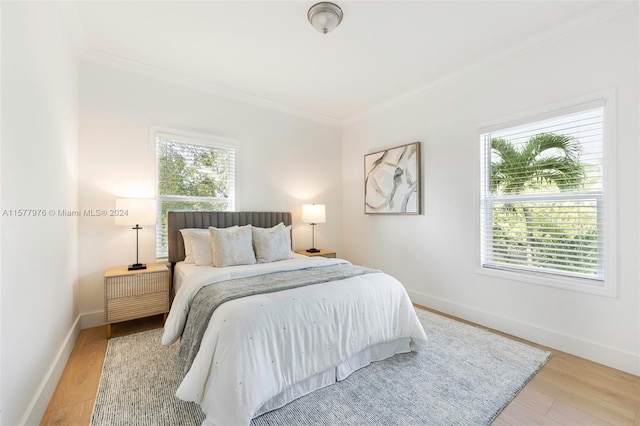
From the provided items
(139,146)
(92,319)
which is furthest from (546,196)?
(92,319)

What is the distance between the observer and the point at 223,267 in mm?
2715

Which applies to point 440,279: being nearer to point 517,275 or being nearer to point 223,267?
point 517,275

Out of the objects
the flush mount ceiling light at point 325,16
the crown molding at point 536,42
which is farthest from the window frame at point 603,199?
the flush mount ceiling light at point 325,16

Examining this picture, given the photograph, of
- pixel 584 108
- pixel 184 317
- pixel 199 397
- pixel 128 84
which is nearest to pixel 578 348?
pixel 584 108

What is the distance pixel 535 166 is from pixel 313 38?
7.85 feet

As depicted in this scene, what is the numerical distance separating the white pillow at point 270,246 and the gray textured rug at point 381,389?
1.18 meters

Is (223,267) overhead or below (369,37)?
below

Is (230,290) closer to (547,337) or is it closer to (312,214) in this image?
(312,214)

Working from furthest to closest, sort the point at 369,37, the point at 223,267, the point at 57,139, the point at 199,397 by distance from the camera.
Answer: the point at 223,267
the point at 369,37
the point at 57,139
the point at 199,397

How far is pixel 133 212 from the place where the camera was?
2689mm

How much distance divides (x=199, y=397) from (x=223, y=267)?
1360 mm

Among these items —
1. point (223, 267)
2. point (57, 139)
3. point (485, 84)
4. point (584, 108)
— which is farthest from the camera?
point (485, 84)

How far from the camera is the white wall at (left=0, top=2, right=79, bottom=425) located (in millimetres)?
1264

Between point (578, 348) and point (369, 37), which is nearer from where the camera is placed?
point (578, 348)
